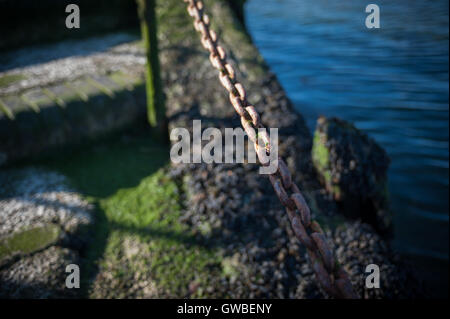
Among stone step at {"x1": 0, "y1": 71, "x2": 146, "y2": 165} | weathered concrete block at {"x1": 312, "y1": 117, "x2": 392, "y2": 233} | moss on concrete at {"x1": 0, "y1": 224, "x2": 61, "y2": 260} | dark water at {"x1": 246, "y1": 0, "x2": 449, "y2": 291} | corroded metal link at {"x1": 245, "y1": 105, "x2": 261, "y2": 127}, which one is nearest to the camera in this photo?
corroded metal link at {"x1": 245, "y1": 105, "x2": 261, "y2": 127}

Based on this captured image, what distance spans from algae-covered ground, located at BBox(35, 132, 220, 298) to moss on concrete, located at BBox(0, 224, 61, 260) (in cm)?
35

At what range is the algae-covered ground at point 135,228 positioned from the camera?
2609 mm

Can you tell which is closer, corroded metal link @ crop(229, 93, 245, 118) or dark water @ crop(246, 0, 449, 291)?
corroded metal link @ crop(229, 93, 245, 118)

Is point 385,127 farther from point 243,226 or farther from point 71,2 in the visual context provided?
point 71,2

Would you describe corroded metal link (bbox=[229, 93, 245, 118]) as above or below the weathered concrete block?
above

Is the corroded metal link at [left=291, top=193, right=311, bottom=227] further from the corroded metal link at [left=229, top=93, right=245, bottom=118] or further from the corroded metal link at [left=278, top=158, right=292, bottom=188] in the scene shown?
the corroded metal link at [left=229, top=93, right=245, bottom=118]

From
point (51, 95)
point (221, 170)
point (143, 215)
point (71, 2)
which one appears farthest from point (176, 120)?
point (71, 2)

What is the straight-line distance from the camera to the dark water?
4.09 meters

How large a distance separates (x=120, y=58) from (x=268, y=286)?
15.6 ft

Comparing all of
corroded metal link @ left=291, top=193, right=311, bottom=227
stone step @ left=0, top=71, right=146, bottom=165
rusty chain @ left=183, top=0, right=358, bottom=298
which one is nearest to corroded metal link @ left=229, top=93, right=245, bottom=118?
rusty chain @ left=183, top=0, right=358, bottom=298

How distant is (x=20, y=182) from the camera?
11.5 feet

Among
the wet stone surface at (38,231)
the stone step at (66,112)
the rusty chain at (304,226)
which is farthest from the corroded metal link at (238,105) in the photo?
the stone step at (66,112)

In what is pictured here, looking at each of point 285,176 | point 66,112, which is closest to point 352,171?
point 285,176

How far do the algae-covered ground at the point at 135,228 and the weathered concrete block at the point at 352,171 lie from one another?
56.0 inches
